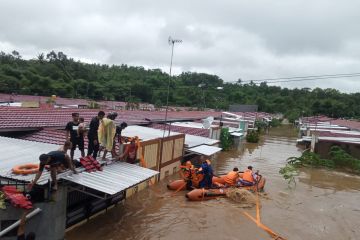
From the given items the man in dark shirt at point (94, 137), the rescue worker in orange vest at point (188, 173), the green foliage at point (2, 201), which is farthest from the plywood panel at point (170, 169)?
the green foliage at point (2, 201)

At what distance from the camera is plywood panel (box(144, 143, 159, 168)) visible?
15.3 m

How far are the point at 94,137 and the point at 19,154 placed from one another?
8.32 ft

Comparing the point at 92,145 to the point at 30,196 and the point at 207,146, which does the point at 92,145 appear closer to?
the point at 30,196

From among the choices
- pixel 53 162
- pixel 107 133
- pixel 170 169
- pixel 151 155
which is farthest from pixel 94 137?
pixel 170 169

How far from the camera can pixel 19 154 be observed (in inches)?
444

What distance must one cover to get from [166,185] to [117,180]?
24.5ft

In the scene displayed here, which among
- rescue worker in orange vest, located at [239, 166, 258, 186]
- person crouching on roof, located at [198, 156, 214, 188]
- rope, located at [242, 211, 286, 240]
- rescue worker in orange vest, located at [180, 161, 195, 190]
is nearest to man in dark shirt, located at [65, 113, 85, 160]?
rescue worker in orange vest, located at [180, 161, 195, 190]

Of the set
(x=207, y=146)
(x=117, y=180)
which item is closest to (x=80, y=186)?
(x=117, y=180)

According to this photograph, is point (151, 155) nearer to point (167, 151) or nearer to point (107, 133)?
point (167, 151)

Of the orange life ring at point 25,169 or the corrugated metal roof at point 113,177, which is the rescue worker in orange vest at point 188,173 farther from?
the orange life ring at point 25,169

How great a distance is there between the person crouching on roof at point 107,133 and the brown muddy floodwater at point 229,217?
2644mm

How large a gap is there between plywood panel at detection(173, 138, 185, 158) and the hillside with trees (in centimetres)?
3249

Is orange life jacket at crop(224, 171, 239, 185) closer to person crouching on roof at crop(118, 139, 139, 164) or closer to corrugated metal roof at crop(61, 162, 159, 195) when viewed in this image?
person crouching on roof at crop(118, 139, 139, 164)

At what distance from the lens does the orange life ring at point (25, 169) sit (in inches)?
356
